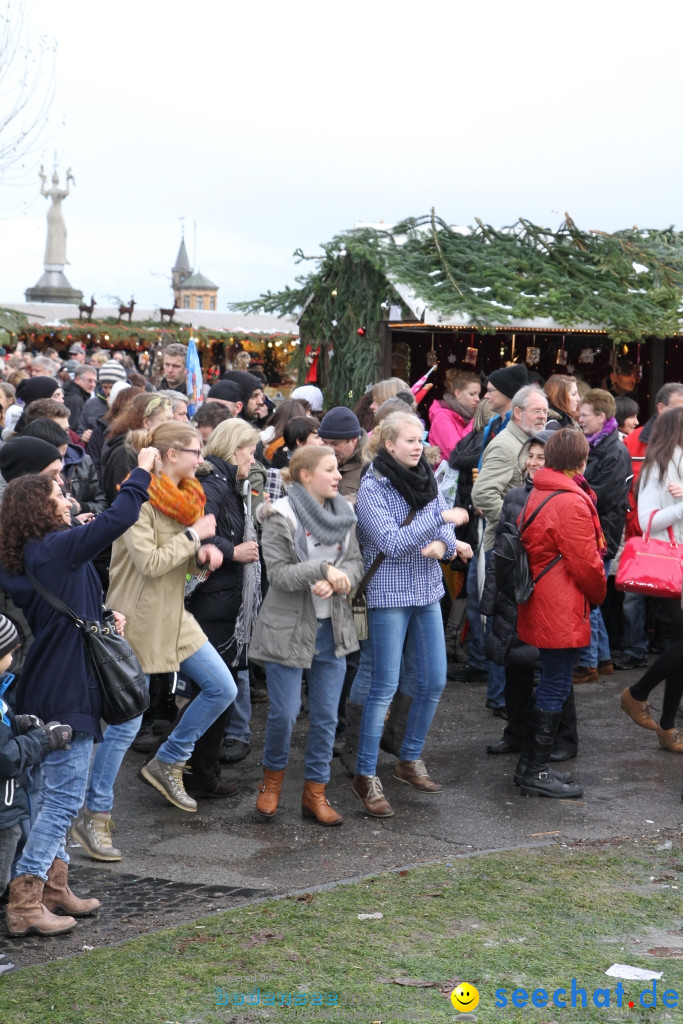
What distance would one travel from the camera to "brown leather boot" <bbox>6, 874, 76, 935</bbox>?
475 centimetres

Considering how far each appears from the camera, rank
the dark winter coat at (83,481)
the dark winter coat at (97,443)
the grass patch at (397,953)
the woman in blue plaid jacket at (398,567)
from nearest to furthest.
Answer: the grass patch at (397,953), the woman in blue plaid jacket at (398,567), the dark winter coat at (83,481), the dark winter coat at (97,443)

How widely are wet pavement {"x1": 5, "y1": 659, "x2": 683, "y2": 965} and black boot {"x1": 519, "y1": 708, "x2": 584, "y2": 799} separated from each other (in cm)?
7

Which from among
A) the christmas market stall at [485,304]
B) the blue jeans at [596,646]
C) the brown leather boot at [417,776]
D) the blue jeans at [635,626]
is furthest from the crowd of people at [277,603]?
the christmas market stall at [485,304]

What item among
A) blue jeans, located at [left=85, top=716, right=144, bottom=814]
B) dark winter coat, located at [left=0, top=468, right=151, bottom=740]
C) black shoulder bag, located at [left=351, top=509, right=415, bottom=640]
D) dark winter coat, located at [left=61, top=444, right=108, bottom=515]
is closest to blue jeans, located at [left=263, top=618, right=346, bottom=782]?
black shoulder bag, located at [left=351, top=509, right=415, bottom=640]

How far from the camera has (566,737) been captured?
23.5 ft

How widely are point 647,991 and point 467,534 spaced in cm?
480

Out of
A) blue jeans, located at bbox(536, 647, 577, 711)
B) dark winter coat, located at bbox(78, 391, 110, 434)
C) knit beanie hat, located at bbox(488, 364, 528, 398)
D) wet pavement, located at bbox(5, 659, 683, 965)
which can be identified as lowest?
wet pavement, located at bbox(5, 659, 683, 965)

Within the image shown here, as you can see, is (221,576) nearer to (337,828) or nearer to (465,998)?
(337,828)

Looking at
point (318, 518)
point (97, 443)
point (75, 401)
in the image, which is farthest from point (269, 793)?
point (75, 401)

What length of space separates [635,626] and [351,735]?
11.2 feet

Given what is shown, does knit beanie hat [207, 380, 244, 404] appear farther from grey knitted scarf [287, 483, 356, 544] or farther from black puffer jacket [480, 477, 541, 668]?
grey knitted scarf [287, 483, 356, 544]

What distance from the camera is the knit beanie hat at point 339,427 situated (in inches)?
278

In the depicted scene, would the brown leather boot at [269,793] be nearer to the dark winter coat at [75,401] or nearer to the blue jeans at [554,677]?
the blue jeans at [554,677]

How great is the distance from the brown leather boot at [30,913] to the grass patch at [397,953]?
0.27m
